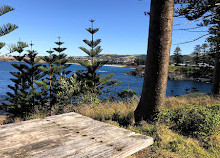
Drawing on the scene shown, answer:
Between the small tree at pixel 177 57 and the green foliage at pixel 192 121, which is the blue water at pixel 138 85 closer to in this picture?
the green foliage at pixel 192 121

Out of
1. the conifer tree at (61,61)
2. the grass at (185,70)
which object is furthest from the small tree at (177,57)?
the conifer tree at (61,61)

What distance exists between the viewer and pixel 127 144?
1469 mm

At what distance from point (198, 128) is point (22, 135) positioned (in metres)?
3.63

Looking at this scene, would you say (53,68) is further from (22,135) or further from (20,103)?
(22,135)

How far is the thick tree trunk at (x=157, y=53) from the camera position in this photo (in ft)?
12.4

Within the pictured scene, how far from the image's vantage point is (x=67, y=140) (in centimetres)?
150

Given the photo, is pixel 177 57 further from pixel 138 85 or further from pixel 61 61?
pixel 61 61

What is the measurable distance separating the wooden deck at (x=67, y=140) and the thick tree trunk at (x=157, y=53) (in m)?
2.28

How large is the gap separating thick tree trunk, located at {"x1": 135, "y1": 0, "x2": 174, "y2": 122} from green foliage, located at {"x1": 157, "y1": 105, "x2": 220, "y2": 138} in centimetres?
38

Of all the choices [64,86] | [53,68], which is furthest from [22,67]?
[64,86]

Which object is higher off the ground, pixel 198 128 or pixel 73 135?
pixel 73 135

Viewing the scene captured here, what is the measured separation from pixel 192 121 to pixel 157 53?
1787mm

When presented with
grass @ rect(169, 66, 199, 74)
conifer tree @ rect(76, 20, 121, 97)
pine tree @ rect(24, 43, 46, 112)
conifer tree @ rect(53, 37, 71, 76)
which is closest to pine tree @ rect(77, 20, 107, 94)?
conifer tree @ rect(76, 20, 121, 97)

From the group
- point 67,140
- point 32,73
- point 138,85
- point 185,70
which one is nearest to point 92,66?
point 32,73
